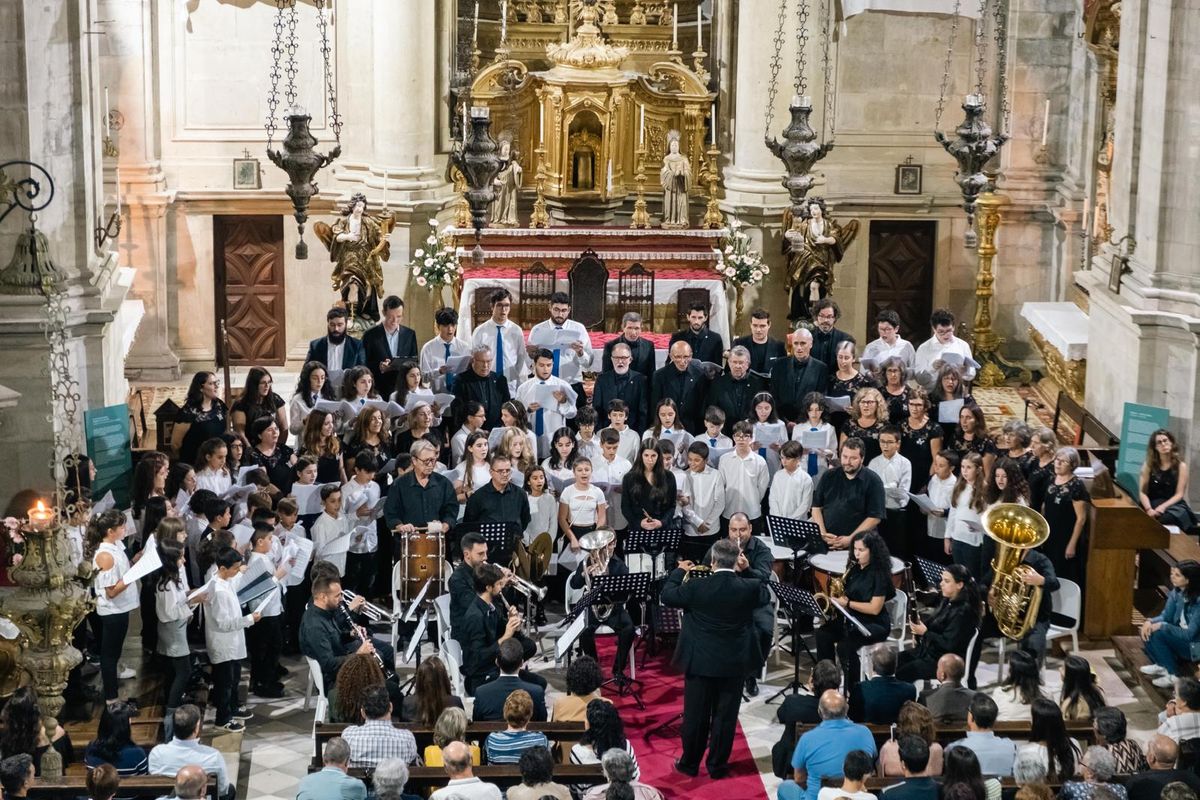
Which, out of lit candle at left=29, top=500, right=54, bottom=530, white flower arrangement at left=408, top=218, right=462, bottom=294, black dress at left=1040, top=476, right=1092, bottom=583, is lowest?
black dress at left=1040, top=476, right=1092, bottom=583

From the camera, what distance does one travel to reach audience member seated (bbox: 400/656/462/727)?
1252 centimetres

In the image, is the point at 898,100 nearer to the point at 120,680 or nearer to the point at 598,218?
the point at 598,218

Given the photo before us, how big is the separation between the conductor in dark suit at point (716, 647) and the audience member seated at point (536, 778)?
7.81 ft

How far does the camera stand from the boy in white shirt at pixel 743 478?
1622 cm

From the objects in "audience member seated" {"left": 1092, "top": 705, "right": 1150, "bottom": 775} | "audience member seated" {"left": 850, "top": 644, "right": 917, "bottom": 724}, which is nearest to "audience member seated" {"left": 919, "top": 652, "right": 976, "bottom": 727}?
"audience member seated" {"left": 850, "top": 644, "right": 917, "bottom": 724}

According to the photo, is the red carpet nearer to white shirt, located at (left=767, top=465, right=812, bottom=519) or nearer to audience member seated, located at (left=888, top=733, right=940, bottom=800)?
white shirt, located at (left=767, top=465, right=812, bottom=519)

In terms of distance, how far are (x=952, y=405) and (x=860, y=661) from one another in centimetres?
338

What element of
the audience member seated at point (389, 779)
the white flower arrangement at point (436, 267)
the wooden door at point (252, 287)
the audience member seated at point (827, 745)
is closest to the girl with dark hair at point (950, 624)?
the audience member seated at point (827, 745)

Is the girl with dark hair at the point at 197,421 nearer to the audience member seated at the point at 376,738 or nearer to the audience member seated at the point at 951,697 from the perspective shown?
the audience member seated at the point at 376,738

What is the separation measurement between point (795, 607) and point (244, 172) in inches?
456

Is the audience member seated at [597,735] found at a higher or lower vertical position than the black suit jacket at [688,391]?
lower

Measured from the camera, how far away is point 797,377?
17812 mm

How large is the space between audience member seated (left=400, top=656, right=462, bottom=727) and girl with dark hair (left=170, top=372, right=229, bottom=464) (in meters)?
4.55

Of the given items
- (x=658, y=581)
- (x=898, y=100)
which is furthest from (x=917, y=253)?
(x=658, y=581)
